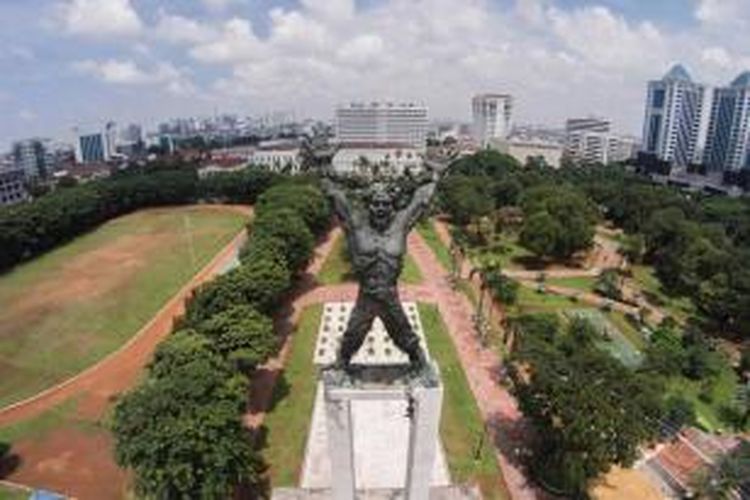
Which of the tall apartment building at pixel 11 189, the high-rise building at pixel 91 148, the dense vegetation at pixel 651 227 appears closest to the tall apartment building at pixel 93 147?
the high-rise building at pixel 91 148

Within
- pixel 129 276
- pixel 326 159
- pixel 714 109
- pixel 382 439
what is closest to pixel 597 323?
pixel 382 439

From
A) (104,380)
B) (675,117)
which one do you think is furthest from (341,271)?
(675,117)

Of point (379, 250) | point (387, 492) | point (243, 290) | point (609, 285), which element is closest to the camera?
point (379, 250)

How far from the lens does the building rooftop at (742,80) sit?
5069 inches

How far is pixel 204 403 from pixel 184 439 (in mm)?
2552

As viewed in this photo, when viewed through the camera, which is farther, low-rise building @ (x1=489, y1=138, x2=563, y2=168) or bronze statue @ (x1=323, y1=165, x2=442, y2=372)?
low-rise building @ (x1=489, y1=138, x2=563, y2=168)

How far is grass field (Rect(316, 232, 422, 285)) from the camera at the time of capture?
187 feet

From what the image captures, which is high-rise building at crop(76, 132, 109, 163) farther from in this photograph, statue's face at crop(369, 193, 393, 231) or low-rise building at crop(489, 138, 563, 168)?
statue's face at crop(369, 193, 393, 231)

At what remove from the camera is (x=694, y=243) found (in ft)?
A: 185

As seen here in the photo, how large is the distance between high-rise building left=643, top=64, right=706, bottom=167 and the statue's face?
145 meters

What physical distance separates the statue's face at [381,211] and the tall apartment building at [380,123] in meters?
159

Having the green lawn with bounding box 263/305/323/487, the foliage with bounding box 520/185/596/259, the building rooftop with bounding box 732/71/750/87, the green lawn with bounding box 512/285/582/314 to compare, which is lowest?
the green lawn with bounding box 263/305/323/487

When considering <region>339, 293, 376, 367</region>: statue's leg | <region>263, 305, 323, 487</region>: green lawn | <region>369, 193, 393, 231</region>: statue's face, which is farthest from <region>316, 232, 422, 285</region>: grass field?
<region>369, 193, 393, 231</region>: statue's face

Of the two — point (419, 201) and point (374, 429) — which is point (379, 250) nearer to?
point (419, 201)
